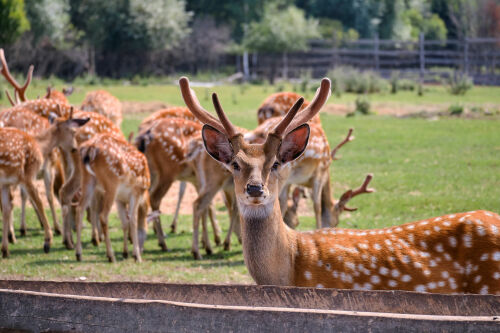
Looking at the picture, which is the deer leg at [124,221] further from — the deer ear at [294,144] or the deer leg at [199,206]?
the deer ear at [294,144]

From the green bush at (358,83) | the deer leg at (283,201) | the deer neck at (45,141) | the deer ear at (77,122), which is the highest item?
the deer ear at (77,122)

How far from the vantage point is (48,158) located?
984 cm

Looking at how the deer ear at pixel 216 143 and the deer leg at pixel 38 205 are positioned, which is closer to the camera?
the deer ear at pixel 216 143

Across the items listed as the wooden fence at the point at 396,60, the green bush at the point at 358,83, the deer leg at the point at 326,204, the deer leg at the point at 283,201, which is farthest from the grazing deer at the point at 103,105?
the wooden fence at the point at 396,60

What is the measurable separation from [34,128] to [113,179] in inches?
91.6

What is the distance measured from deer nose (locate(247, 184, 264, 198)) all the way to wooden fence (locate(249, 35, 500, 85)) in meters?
32.7

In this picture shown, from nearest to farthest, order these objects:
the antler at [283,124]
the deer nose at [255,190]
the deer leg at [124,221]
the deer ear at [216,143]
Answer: the deer nose at [255,190] < the antler at [283,124] < the deer ear at [216,143] < the deer leg at [124,221]

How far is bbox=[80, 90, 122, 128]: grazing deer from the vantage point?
1320 centimetres

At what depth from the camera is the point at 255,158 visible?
4566 mm

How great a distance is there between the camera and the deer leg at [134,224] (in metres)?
8.36

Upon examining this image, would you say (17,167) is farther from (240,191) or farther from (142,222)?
(240,191)

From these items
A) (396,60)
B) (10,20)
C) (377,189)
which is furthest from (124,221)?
(396,60)

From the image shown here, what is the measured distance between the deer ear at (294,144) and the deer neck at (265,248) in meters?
0.40

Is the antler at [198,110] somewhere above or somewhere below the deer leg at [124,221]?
above
